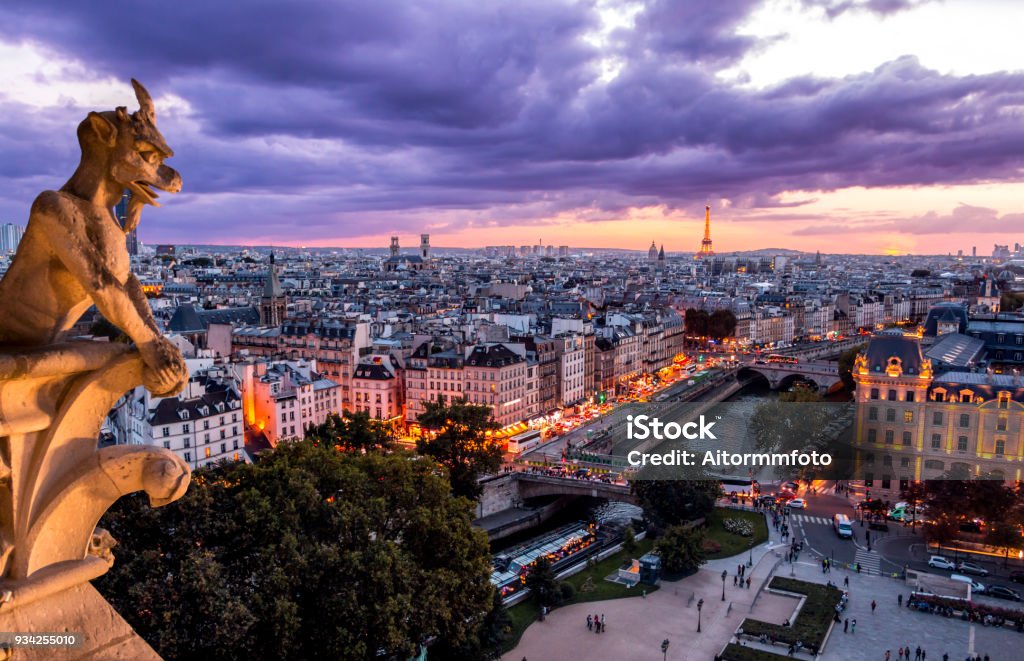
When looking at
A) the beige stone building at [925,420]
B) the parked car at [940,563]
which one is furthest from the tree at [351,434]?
the beige stone building at [925,420]

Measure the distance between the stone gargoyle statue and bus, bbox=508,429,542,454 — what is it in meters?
67.5

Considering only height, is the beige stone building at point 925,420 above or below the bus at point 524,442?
above

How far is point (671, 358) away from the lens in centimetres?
12850

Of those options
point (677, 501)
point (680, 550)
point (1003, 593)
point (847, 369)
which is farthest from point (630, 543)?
point (847, 369)

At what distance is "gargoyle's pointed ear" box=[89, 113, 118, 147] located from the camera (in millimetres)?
5336

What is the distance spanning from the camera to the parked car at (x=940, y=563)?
4562 cm

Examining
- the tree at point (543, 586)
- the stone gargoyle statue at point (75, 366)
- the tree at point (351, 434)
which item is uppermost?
the stone gargoyle statue at point (75, 366)

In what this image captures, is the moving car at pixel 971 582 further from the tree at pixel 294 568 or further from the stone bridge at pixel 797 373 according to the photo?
the stone bridge at pixel 797 373

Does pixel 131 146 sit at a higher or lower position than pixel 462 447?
higher

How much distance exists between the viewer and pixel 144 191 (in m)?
5.54

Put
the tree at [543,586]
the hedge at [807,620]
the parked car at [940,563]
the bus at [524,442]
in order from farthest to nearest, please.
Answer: the bus at [524,442] → the parked car at [940,563] → the tree at [543,586] → the hedge at [807,620]

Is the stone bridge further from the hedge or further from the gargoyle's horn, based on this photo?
the gargoyle's horn

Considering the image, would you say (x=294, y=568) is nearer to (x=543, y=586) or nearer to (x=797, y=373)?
Result: (x=543, y=586)

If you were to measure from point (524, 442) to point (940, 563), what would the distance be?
37.2 meters
